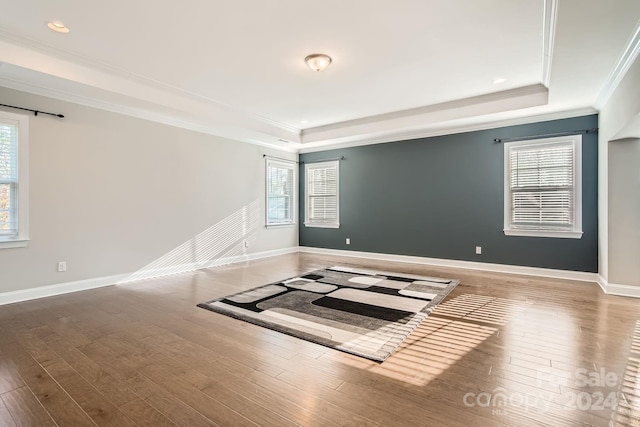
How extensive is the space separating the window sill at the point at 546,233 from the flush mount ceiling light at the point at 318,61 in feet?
13.0

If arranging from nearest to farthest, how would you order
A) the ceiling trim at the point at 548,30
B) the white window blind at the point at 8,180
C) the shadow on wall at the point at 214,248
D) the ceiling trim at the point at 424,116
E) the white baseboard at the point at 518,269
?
the ceiling trim at the point at 548,30 < the white window blind at the point at 8,180 < the white baseboard at the point at 518,269 < the ceiling trim at the point at 424,116 < the shadow on wall at the point at 214,248

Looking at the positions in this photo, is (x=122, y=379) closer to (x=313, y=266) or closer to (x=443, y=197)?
(x=313, y=266)

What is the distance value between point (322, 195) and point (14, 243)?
17.4 feet

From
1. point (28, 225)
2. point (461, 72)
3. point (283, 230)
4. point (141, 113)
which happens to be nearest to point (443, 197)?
point (461, 72)

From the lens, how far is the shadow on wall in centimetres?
507

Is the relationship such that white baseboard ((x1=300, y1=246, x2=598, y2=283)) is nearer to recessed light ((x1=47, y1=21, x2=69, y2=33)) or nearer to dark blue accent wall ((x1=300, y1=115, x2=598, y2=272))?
dark blue accent wall ((x1=300, y1=115, x2=598, y2=272))

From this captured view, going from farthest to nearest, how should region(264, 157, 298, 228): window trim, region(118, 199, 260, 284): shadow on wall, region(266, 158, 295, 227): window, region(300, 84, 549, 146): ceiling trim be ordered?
region(266, 158, 295, 227): window
region(264, 157, 298, 228): window trim
region(118, 199, 260, 284): shadow on wall
region(300, 84, 549, 146): ceiling trim

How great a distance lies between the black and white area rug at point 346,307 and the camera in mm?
2662

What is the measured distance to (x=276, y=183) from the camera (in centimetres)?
730

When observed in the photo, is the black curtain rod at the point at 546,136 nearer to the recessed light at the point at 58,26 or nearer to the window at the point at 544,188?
the window at the point at 544,188

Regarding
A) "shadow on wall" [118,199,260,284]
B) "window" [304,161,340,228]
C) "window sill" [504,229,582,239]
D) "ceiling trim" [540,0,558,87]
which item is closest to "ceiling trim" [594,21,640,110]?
"ceiling trim" [540,0,558,87]

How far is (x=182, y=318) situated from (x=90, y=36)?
2.87m

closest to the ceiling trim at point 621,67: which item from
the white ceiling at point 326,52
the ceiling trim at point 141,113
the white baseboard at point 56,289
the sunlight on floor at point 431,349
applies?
the white ceiling at point 326,52

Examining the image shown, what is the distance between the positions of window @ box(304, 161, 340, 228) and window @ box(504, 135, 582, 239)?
3417mm
